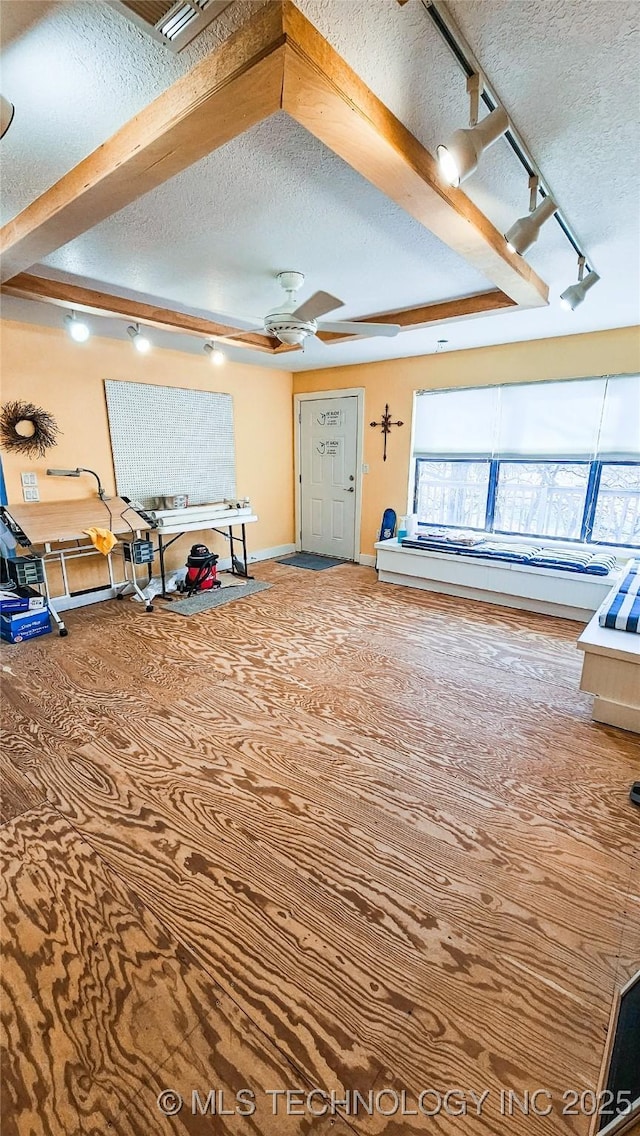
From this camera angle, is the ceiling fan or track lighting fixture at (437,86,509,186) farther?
the ceiling fan

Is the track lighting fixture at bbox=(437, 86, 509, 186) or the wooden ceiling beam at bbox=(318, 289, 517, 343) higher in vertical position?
the wooden ceiling beam at bbox=(318, 289, 517, 343)

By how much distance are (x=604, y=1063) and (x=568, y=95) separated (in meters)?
2.66

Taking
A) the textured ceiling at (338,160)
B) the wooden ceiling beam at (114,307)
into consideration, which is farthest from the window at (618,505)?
the wooden ceiling beam at (114,307)

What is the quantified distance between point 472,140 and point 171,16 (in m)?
0.81

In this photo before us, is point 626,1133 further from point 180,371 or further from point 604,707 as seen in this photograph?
point 180,371

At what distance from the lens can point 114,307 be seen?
331cm

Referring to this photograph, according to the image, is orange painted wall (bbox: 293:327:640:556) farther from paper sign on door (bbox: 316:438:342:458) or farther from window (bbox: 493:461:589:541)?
window (bbox: 493:461:589:541)

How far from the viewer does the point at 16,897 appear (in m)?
1.53

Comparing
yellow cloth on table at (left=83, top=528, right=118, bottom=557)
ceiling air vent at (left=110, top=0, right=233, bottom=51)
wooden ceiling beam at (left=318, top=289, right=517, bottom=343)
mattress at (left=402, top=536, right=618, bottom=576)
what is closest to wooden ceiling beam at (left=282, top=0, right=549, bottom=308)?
ceiling air vent at (left=110, top=0, right=233, bottom=51)

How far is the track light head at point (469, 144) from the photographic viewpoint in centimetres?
128

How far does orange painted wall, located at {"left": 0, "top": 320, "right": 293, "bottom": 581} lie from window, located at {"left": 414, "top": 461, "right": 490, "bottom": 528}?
2050mm

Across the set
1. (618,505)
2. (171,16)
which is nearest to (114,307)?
(171,16)

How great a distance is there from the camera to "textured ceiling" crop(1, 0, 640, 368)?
3.78 ft

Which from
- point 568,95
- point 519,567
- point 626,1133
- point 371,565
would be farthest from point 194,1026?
point 371,565
